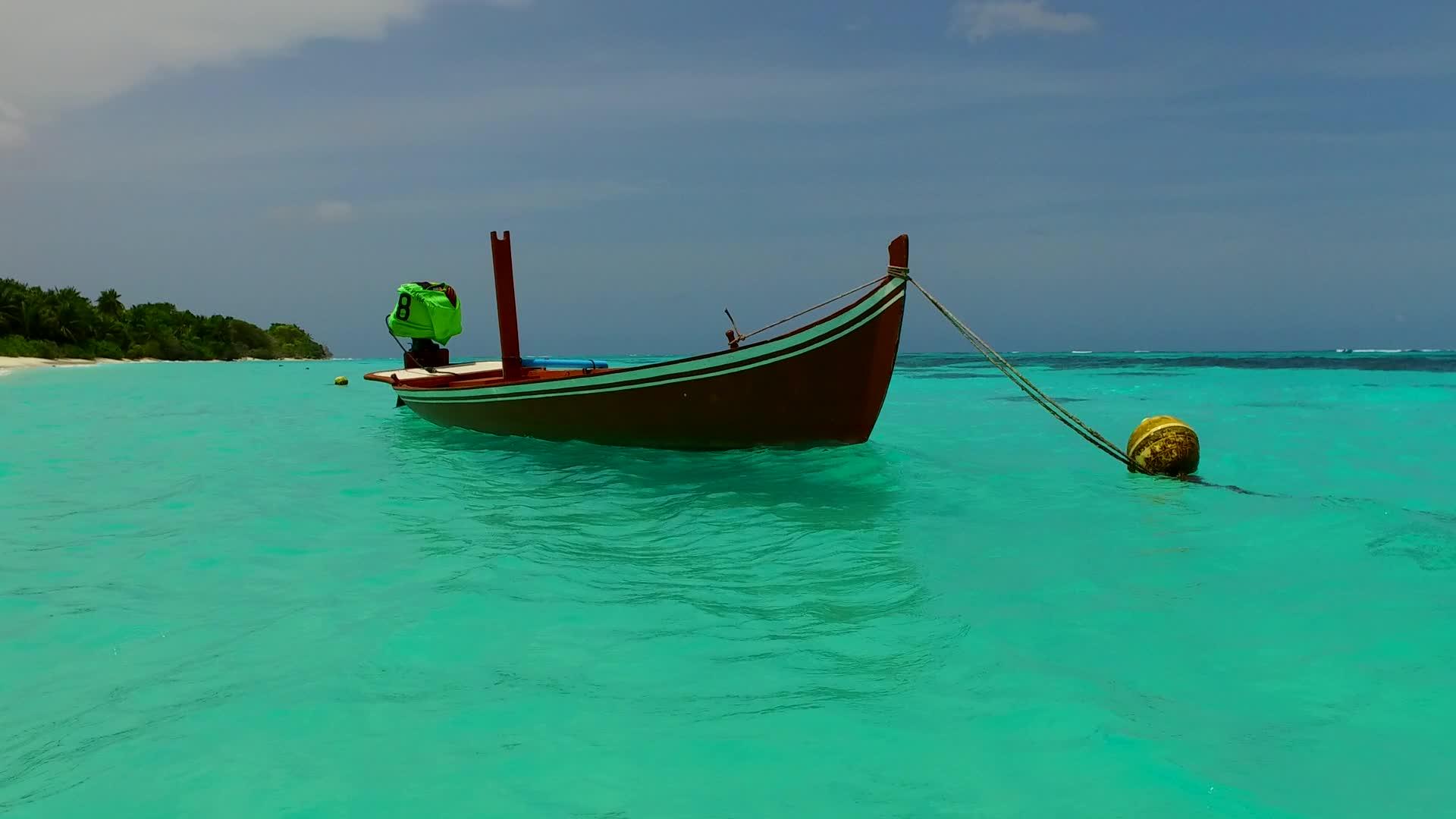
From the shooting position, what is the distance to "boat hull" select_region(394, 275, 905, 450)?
32.8ft

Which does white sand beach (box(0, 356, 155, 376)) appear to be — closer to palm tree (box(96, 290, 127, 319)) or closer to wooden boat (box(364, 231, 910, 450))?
palm tree (box(96, 290, 127, 319))

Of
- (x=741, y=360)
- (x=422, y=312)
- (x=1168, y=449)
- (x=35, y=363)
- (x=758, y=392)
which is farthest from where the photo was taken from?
(x=35, y=363)

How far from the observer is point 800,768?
338 cm

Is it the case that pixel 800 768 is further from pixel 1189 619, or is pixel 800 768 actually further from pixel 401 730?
pixel 1189 619

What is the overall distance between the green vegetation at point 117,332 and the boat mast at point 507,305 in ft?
156

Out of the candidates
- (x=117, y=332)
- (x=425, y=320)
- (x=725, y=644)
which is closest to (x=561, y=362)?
(x=425, y=320)

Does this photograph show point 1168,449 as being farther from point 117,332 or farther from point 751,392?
point 117,332

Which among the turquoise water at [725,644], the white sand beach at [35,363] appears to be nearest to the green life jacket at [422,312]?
the turquoise water at [725,644]

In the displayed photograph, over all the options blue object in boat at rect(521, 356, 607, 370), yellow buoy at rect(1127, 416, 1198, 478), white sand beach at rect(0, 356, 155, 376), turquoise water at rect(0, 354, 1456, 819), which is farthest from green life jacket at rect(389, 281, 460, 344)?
white sand beach at rect(0, 356, 155, 376)

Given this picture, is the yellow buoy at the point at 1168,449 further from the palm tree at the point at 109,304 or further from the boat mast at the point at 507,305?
the palm tree at the point at 109,304

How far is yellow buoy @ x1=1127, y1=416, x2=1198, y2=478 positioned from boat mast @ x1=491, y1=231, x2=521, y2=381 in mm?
8967

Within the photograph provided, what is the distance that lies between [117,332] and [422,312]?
53.2 m

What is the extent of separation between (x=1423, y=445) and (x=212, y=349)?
7643 centimetres

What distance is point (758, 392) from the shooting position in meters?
10.4
